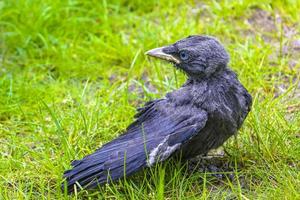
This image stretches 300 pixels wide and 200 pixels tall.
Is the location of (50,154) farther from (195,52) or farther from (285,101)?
(285,101)

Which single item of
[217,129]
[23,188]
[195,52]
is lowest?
[23,188]

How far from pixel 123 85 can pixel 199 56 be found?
137cm

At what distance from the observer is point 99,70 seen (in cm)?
564

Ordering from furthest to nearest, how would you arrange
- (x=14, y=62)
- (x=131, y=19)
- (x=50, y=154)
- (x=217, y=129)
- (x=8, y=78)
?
(x=131, y=19) < (x=14, y=62) < (x=8, y=78) < (x=50, y=154) < (x=217, y=129)

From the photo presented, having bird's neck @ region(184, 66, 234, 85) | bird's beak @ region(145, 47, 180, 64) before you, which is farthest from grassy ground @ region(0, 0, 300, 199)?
bird's beak @ region(145, 47, 180, 64)

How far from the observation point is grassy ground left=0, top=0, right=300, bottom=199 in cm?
393

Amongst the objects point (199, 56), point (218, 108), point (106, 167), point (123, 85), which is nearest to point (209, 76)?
point (199, 56)

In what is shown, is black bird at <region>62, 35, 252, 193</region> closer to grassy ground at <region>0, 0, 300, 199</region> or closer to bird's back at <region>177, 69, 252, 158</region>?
bird's back at <region>177, 69, 252, 158</region>

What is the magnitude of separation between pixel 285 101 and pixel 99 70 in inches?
67.3

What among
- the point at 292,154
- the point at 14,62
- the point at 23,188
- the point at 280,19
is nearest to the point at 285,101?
the point at 292,154

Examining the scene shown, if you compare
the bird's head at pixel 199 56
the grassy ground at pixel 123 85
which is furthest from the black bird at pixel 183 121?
the grassy ground at pixel 123 85

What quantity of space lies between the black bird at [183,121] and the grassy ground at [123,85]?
5.3 inches

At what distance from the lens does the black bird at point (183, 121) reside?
3.70 m

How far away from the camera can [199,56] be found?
12.9 feet
